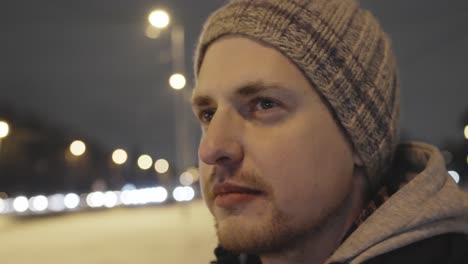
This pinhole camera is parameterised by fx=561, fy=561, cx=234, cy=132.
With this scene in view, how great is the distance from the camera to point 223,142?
2209 millimetres

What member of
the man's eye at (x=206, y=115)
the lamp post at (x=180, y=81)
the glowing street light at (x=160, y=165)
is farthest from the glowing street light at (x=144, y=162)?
the man's eye at (x=206, y=115)

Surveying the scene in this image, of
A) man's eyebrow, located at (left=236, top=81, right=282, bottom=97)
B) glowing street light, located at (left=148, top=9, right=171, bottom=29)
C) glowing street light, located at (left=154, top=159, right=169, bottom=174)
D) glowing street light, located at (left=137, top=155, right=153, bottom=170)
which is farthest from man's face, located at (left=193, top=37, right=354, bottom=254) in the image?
glowing street light, located at (left=137, top=155, right=153, bottom=170)

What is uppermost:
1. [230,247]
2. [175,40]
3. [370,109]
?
[175,40]

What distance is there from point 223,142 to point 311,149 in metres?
0.35

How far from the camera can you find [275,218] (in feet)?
6.95

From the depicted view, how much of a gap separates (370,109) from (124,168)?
9657 cm

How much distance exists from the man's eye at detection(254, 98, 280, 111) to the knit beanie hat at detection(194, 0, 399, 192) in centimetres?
19

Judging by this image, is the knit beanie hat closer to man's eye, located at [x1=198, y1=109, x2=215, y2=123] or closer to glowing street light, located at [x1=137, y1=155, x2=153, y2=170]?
man's eye, located at [x1=198, y1=109, x2=215, y2=123]

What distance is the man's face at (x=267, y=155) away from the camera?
2.14m

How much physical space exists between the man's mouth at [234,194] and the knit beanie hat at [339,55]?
0.50 m

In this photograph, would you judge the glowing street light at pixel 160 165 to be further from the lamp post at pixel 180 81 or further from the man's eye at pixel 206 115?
the man's eye at pixel 206 115

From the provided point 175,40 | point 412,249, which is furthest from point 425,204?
point 175,40

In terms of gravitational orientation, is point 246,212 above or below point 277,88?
below

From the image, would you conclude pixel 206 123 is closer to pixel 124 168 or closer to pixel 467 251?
pixel 467 251
